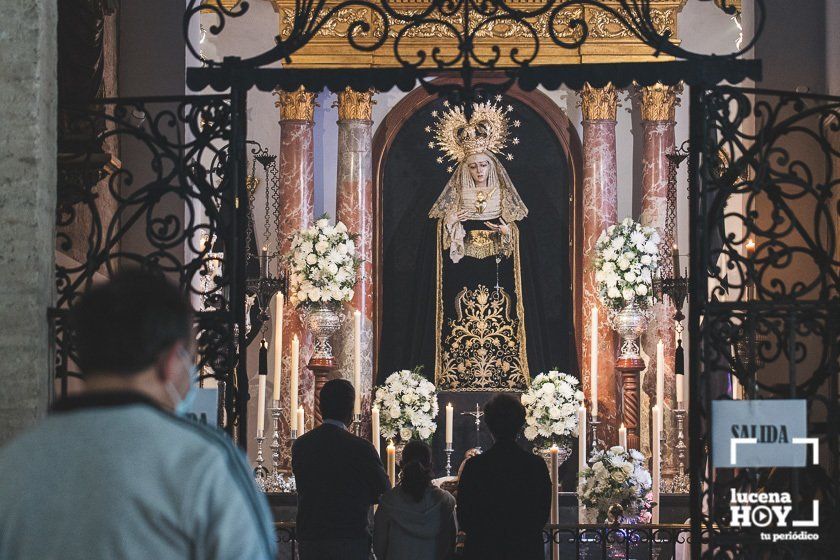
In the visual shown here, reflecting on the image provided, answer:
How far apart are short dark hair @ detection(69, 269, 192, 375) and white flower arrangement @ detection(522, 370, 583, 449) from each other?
9200 mm

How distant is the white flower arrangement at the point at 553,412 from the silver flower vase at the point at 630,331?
1.34m

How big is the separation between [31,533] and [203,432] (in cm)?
35

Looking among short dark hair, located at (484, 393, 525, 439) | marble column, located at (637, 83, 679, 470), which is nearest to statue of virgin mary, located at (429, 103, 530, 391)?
marble column, located at (637, 83, 679, 470)

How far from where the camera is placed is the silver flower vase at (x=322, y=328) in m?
12.7

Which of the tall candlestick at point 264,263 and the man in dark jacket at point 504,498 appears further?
the tall candlestick at point 264,263

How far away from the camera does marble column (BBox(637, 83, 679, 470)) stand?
13.7m

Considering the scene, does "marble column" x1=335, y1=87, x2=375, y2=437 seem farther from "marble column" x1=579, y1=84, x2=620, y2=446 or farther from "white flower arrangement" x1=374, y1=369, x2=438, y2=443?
"marble column" x1=579, y1=84, x2=620, y2=446

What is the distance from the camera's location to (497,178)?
1454 cm

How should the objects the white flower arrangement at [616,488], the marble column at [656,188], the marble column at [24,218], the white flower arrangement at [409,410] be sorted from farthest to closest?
the marble column at [656,188]
the white flower arrangement at [409,410]
the white flower arrangement at [616,488]
the marble column at [24,218]

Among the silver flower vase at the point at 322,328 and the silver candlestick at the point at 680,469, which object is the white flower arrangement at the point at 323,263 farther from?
the silver candlestick at the point at 680,469

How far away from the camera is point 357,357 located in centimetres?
1267

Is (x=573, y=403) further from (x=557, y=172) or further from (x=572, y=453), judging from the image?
(x=557, y=172)

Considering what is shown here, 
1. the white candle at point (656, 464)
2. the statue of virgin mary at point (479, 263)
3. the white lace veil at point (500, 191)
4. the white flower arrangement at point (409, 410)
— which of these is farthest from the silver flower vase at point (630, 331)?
the white candle at point (656, 464)

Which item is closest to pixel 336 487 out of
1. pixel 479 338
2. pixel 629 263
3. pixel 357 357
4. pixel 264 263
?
pixel 357 357
